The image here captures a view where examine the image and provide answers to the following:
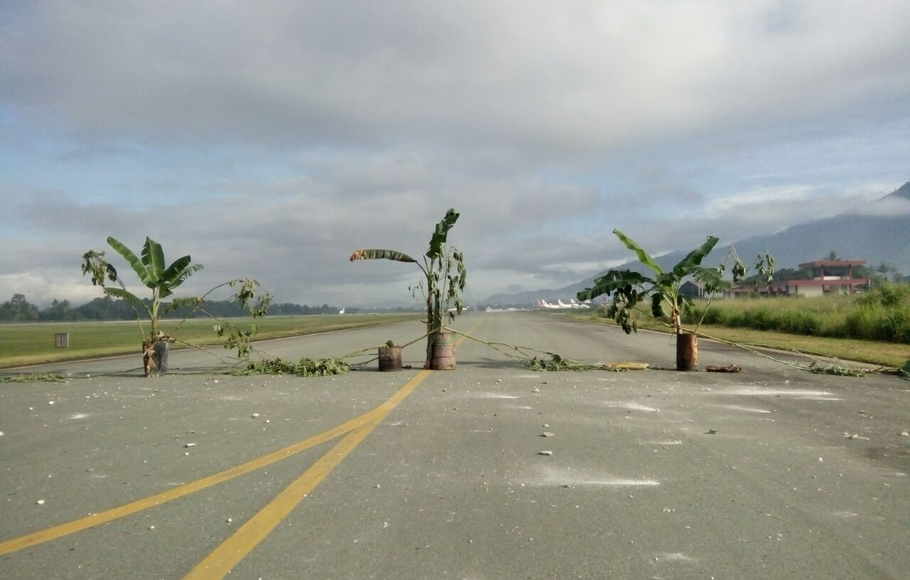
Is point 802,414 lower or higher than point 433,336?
lower

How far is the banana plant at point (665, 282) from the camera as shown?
51.5 ft

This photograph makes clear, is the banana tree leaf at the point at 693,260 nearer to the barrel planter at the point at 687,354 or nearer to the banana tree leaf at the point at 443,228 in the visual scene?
the barrel planter at the point at 687,354

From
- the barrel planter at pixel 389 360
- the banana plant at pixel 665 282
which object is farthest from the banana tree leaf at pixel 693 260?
the barrel planter at pixel 389 360

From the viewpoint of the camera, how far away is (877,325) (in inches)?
1000

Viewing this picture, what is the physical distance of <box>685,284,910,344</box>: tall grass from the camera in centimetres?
2487

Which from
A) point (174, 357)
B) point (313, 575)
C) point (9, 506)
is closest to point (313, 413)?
point (9, 506)

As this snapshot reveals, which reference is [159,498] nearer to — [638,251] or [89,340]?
[638,251]

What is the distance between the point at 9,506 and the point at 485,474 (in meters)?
3.69

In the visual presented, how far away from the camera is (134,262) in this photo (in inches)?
610

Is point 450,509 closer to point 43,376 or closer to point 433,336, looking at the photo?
A: point 433,336

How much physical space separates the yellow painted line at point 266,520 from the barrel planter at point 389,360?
770 centimetres

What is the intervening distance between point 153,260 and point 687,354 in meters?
12.0

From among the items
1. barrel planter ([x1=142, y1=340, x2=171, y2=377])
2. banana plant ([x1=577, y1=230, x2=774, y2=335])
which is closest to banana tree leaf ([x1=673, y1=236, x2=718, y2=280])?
banana plant ([x1=577, y1=230, x2=774, y2=335])

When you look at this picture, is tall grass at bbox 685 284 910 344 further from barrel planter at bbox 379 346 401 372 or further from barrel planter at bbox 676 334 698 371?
barrel planter at bbox 379 346 401 372
